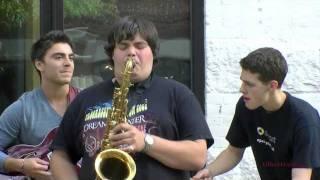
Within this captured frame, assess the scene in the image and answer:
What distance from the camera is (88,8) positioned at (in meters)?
5.83

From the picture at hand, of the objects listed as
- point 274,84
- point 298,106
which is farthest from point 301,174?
point 274,84

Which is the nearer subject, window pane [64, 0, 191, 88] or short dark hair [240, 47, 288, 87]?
short dark hair [240, 47, 288, 87]

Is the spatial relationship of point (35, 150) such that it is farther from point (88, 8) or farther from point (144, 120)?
point (88, 8)

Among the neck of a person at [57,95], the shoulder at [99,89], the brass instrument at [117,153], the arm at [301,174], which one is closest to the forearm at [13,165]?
the neck of a person at [57,95]

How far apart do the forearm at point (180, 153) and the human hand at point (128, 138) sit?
8 centimetres

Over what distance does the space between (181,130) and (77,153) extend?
23.0 inches

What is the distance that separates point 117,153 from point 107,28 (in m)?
2.81

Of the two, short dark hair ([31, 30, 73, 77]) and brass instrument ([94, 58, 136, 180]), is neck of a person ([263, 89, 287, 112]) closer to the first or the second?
brass instrument ([94, 58, 136, 180])

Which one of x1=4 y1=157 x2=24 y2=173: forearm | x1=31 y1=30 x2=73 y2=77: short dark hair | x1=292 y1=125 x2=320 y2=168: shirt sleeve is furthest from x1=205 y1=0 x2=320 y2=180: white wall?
x1=4 y1=157 x2=24 y2=173: forearm

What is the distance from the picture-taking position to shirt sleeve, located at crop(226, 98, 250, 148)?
13.6 feet

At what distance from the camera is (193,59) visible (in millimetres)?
5707

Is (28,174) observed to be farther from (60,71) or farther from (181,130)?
(181,130)

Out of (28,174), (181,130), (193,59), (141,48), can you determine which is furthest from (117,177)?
(193,59)

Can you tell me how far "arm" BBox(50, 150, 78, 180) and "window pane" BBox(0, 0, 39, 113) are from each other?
2.48 meters
